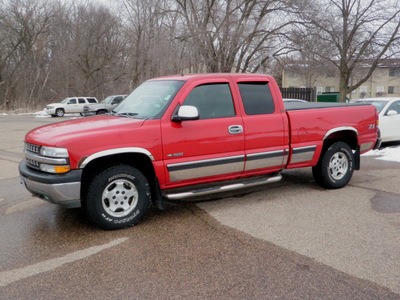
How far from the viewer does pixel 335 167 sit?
20.7ft

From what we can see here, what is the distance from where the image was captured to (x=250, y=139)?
5.25 meters

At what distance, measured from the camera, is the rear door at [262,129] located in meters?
5.29

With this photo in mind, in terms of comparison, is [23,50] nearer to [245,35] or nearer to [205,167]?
[245,35]

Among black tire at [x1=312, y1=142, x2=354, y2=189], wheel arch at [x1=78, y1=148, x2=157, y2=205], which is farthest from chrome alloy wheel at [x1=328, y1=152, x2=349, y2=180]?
wheel arch at [x1=78, y1=148, x2=157, y2=205]

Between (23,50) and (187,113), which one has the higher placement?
(23,50)

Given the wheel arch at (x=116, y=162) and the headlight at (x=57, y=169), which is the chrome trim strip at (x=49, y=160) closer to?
the headlight at (x=57, y=169)

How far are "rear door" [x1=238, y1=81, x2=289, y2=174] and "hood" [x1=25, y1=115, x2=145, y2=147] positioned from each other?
158cm

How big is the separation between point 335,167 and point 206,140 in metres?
2.65

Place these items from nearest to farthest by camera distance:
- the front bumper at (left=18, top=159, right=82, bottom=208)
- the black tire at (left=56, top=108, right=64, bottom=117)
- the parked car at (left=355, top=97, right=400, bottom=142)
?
the front bumper at (left=18, top=159, right=82, bottom=208)
the parked car at (left=355, top=97, right=400, bottom=142)
the black tire at (left=56, top=108, right=64, bottom=117)

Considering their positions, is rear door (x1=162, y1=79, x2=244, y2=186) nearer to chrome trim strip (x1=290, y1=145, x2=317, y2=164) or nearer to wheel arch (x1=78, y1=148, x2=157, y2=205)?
wheel arch (x1=78, y1=148, x2=157, y2=205)

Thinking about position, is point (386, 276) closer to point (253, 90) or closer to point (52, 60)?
point (253, 90)

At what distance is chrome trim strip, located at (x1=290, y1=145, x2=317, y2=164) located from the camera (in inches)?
225

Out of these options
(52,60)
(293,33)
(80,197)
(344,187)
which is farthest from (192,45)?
(52,60)

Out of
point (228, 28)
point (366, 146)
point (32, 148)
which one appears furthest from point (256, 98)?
point (228, 28)
